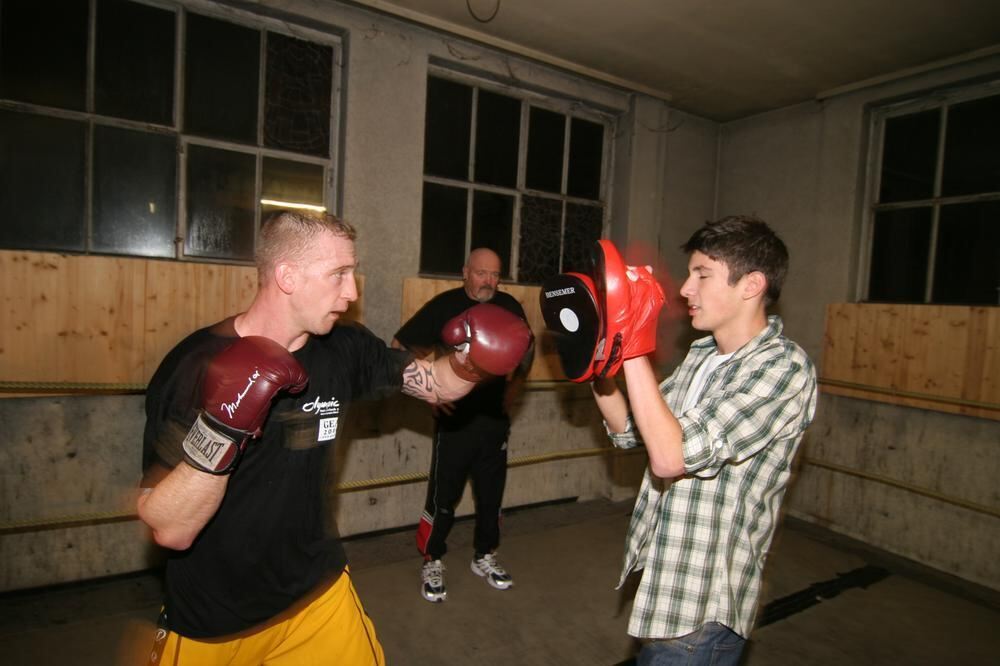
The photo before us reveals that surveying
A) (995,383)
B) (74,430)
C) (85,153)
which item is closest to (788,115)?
(995,383)

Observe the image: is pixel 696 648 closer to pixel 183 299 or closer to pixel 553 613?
pixel 553 613

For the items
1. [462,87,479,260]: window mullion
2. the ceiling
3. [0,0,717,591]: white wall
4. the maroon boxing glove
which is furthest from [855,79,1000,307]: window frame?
the maroon boxing glove

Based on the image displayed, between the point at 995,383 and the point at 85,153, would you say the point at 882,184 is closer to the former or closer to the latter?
the point at 995,383

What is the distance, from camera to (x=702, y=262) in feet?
5.39

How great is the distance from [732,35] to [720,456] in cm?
345

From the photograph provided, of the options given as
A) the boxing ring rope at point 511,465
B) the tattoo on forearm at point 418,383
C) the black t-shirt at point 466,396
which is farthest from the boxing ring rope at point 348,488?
the tattoo on forearm at point 418,383

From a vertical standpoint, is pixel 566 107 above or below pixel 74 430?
above

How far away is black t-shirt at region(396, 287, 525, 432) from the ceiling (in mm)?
1895

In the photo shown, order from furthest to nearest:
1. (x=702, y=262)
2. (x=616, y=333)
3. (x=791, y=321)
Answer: (x=791, y=321) → (x=702, y=262) → (x=616, y=333)

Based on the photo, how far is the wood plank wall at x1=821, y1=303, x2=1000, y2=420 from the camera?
3.76m

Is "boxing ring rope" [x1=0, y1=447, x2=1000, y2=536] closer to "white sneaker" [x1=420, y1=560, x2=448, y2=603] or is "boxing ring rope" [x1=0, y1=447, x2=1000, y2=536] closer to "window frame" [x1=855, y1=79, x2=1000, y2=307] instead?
"white sneaker" [x1=420, y1=560, x2=448, y2=603]

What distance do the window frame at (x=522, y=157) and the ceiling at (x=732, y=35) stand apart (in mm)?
357

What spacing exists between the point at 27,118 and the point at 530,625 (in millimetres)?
3732

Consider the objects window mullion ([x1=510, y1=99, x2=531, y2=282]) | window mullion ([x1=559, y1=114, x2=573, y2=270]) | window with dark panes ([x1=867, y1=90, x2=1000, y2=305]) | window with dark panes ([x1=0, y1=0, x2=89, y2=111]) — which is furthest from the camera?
window mullion ([x1=559, y1=114, x2=573, y2=270])
